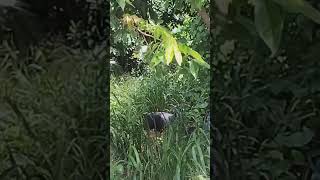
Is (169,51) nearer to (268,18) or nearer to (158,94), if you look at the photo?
(158,94)

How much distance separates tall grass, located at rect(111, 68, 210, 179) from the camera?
79 centimetres

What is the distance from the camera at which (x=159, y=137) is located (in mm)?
821

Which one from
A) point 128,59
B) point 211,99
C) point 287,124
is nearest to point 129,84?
point 128,59

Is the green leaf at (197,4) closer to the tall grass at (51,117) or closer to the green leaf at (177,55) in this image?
the green leaf at (177,55)

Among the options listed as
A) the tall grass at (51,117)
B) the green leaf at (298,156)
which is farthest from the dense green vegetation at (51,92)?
the green leaf at (298,156)

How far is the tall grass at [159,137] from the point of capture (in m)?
0.79

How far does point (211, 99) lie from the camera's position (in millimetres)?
722

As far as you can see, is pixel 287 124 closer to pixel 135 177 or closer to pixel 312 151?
pixel 312 151


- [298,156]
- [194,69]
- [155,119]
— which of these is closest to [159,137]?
[155,119]

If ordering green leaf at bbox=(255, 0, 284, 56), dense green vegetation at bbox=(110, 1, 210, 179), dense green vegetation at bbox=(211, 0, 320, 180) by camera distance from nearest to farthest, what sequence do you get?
green leaf at bbox=(255, 0, 284, 56) → dense green vegetation at bbox=(211, 0, 320, 180) → dense green vegetation at bbox=(110, 1, 210, 179)

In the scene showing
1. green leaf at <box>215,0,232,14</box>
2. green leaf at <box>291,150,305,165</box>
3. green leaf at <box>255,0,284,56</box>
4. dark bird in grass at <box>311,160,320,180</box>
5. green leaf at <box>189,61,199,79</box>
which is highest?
green leaf at <box>215,0,232,14</box>

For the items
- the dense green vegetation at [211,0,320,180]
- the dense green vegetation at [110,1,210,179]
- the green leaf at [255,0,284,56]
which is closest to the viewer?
the green leaf at [255,0,284,56]

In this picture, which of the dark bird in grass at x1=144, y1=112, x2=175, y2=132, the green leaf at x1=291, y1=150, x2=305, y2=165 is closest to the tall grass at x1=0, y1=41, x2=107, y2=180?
the dark bird in grass at x1=144, y1=112, x2=175, y2=132

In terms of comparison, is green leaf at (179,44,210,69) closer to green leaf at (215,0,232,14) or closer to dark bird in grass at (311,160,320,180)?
green leaf at (215,0,232,14)
